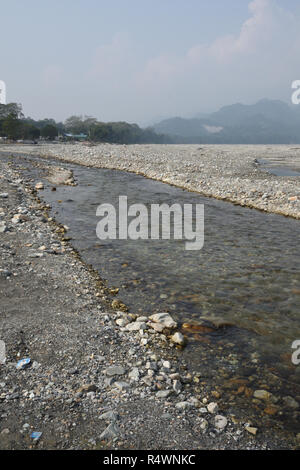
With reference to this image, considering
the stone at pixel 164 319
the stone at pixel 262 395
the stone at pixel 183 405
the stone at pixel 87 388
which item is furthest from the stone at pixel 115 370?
the stone at pixel 262 395

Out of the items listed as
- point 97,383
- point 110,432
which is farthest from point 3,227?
point 110,432

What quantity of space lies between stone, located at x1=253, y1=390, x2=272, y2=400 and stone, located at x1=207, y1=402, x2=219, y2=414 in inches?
31.2

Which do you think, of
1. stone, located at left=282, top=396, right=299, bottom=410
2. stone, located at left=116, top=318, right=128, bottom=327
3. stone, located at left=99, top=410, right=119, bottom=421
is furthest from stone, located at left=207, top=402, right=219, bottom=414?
stone, located at left=116, top=318, right=128, bottom=327

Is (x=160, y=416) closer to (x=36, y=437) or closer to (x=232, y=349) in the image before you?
(x=36, y=437)

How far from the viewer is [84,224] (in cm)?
1527

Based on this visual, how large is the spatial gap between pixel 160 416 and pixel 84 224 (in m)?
11.5

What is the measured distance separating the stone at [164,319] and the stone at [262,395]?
2.14 m

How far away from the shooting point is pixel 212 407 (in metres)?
4.85

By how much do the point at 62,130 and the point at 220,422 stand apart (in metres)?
175

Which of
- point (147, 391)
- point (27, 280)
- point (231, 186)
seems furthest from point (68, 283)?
point (231, 186)

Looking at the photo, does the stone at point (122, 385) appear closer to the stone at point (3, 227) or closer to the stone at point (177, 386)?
the stone at point (177, 386)

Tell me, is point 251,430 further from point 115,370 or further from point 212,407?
point 115,370

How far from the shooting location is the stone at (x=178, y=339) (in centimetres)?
647
